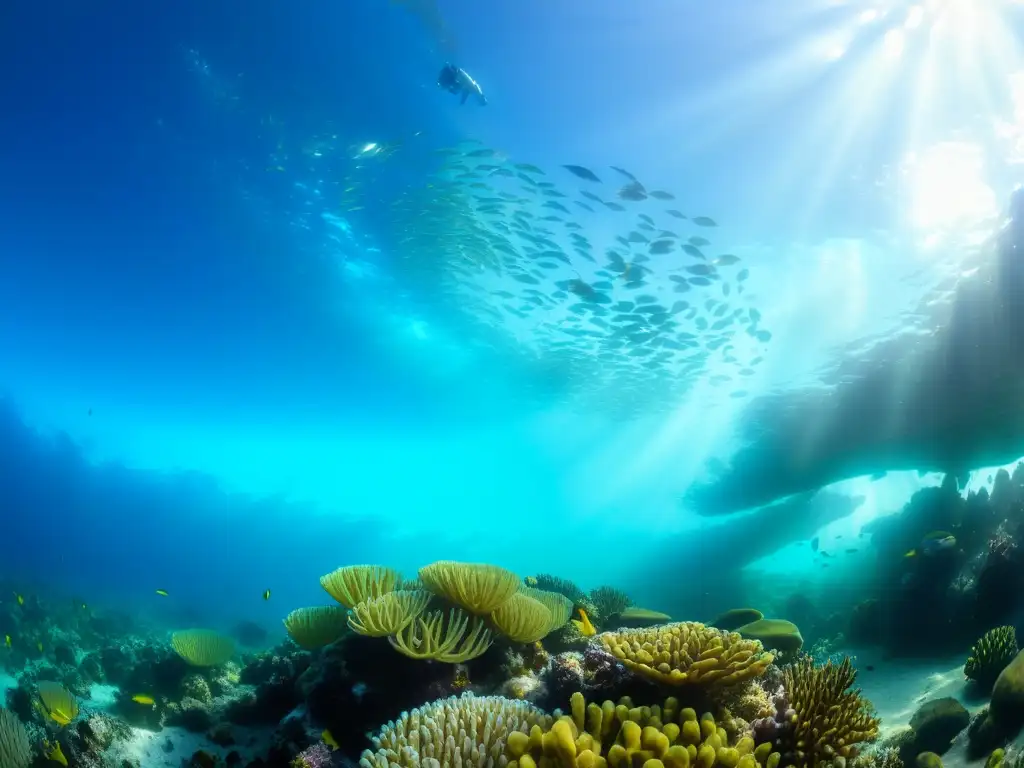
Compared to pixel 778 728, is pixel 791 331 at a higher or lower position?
higher

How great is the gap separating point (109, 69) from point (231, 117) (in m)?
3.04

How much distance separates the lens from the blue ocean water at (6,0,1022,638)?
492 inches

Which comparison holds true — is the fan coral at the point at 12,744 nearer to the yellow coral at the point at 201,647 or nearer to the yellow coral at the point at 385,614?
the yellow coral at the point at 201,647

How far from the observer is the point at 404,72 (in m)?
13.9

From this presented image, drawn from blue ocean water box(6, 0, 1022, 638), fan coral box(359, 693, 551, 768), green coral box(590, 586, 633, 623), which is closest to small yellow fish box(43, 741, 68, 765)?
fan coral box(359, 693, 551, 768)

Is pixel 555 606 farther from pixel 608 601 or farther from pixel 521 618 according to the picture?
pixel 608 601

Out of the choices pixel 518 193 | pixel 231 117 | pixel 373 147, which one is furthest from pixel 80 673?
pixel 518 193

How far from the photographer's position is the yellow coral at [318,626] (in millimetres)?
5918

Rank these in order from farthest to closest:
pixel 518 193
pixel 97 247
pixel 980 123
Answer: pixel 97 247
pixel 518 193
pixel 980 123

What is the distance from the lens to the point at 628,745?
282 centimetres

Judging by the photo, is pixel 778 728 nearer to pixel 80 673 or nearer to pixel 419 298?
pixel 80 673

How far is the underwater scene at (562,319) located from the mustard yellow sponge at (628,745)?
0.02 meters

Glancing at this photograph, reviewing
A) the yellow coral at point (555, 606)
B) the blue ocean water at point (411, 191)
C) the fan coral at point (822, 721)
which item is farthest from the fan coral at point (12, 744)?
the blue ocean water at point (411, 191)

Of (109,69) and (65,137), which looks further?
(65,137)
